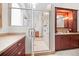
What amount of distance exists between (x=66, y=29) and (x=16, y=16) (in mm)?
836

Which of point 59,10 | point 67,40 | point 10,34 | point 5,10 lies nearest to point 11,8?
point 5,10

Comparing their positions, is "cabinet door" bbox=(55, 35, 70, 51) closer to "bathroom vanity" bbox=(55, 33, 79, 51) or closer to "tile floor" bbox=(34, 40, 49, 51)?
"bathroom vanity" bbox=(55, 33, 79, 51)

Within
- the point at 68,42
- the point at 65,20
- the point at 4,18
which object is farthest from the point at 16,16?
the point at 68,42

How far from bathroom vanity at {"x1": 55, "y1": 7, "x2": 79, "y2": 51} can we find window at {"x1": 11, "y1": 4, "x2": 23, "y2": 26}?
61 cm

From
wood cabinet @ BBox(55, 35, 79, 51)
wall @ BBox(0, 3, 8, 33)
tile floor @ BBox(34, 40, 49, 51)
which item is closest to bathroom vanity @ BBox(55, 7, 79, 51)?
wood cabinet @ BBox(55, 35, 79, 51)

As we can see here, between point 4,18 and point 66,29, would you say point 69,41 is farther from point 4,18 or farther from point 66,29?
point 4,18

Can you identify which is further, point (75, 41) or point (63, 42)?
point (63, 42)

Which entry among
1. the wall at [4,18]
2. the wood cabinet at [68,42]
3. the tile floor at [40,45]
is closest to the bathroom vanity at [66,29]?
the wood cabinet at [68,42]

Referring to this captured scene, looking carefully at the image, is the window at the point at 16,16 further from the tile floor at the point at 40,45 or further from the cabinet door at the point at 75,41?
the cabinet door at the point at 75,41

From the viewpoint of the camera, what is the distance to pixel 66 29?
6.88 ft

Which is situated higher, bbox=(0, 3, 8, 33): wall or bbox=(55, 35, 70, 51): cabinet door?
bbox=(0, 3, 8, 33): wall

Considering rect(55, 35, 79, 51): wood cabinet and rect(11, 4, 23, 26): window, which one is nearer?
rect(55, 35, 79, 51): wood cabinet

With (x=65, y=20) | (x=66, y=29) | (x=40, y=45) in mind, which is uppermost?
(x=65, y=20)

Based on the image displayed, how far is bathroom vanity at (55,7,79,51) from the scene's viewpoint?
202 cm
